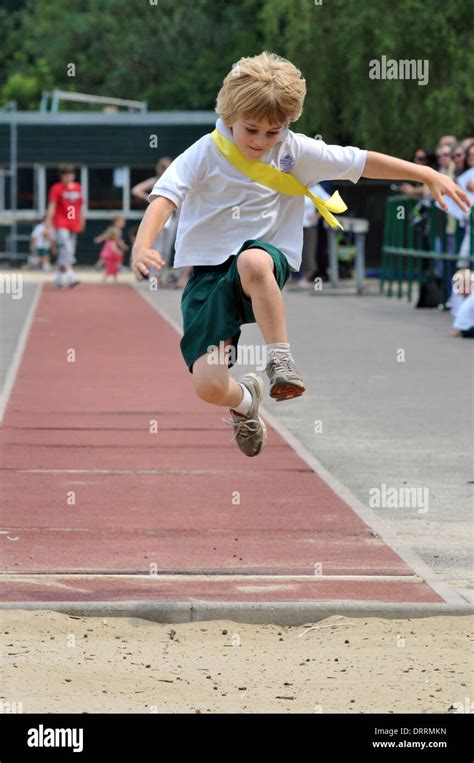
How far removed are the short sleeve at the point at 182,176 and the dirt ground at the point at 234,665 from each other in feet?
5.77

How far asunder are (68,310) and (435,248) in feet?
18.5

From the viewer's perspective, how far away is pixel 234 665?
20.1ft

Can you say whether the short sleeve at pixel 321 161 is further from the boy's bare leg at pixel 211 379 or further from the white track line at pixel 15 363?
the white track line at pixel 15 363

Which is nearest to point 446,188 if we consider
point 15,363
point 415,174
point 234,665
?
point 415,174

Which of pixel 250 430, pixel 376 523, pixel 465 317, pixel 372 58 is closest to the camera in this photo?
pixel 250 430

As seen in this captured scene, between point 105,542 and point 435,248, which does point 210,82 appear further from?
point 105,542

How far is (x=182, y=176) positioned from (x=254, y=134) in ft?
1.17

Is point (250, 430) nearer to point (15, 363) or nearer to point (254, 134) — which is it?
point (254, 134)

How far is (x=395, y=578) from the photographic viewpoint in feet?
24.7

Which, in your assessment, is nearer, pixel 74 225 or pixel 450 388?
pixel 450 388

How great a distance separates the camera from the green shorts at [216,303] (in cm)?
714

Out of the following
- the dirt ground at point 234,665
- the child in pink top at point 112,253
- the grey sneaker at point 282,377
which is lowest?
the child in pink top at point 112,253

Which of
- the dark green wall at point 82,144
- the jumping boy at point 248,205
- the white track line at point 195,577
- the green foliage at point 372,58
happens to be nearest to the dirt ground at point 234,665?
the white track line at point 195,577
